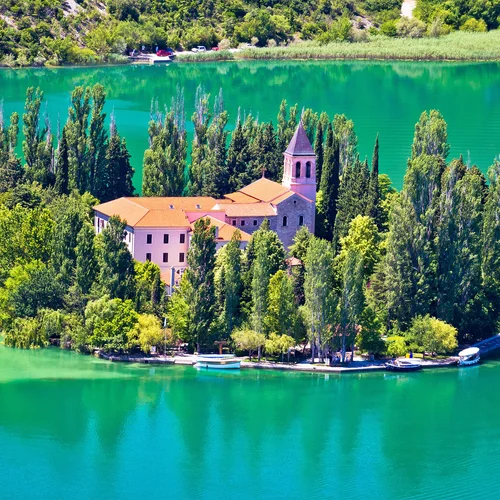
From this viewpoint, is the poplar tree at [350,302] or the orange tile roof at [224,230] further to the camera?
the orange tile roof at [224,230]

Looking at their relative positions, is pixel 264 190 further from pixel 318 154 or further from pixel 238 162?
pixel 238 162

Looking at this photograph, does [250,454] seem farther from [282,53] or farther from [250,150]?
[282,53]

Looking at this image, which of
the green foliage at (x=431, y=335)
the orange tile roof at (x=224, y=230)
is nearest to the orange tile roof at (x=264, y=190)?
the orange tile roof at (x=224, y=230)

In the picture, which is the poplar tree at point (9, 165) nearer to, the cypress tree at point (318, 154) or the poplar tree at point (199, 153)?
the poplar tree at point (199, 153)

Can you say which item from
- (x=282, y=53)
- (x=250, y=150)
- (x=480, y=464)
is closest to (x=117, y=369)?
(x=480, y=464)

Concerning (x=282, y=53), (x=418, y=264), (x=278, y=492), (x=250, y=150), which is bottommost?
(x=278, y=492)

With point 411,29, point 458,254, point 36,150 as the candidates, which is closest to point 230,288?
point 458,254
